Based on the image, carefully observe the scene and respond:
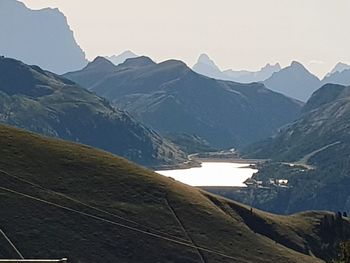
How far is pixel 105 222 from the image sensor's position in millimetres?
167375

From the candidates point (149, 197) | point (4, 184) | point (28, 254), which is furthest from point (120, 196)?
point (28, 254)

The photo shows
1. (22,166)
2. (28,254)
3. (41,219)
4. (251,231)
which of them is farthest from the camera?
(251,231)

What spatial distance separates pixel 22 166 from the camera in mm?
184125

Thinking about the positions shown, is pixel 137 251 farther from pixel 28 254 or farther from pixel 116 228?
pixel 28 254

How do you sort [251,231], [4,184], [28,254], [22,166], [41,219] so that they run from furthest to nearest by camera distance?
[251,231]
[22,166]
[4,184]
[41,219]
[28,254]

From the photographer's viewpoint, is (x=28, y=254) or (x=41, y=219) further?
(x=41, y=219)

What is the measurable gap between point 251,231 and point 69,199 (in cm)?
5709

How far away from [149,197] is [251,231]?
106ft

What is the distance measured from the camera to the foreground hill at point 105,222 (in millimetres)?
150375

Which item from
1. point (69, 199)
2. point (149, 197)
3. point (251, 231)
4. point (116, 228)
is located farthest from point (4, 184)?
point (251, 231)

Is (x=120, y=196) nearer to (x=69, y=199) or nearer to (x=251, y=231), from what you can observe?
(x=69, y=199)

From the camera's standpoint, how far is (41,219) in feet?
509

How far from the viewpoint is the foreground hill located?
493 feet

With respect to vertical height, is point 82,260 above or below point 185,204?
Result: below
